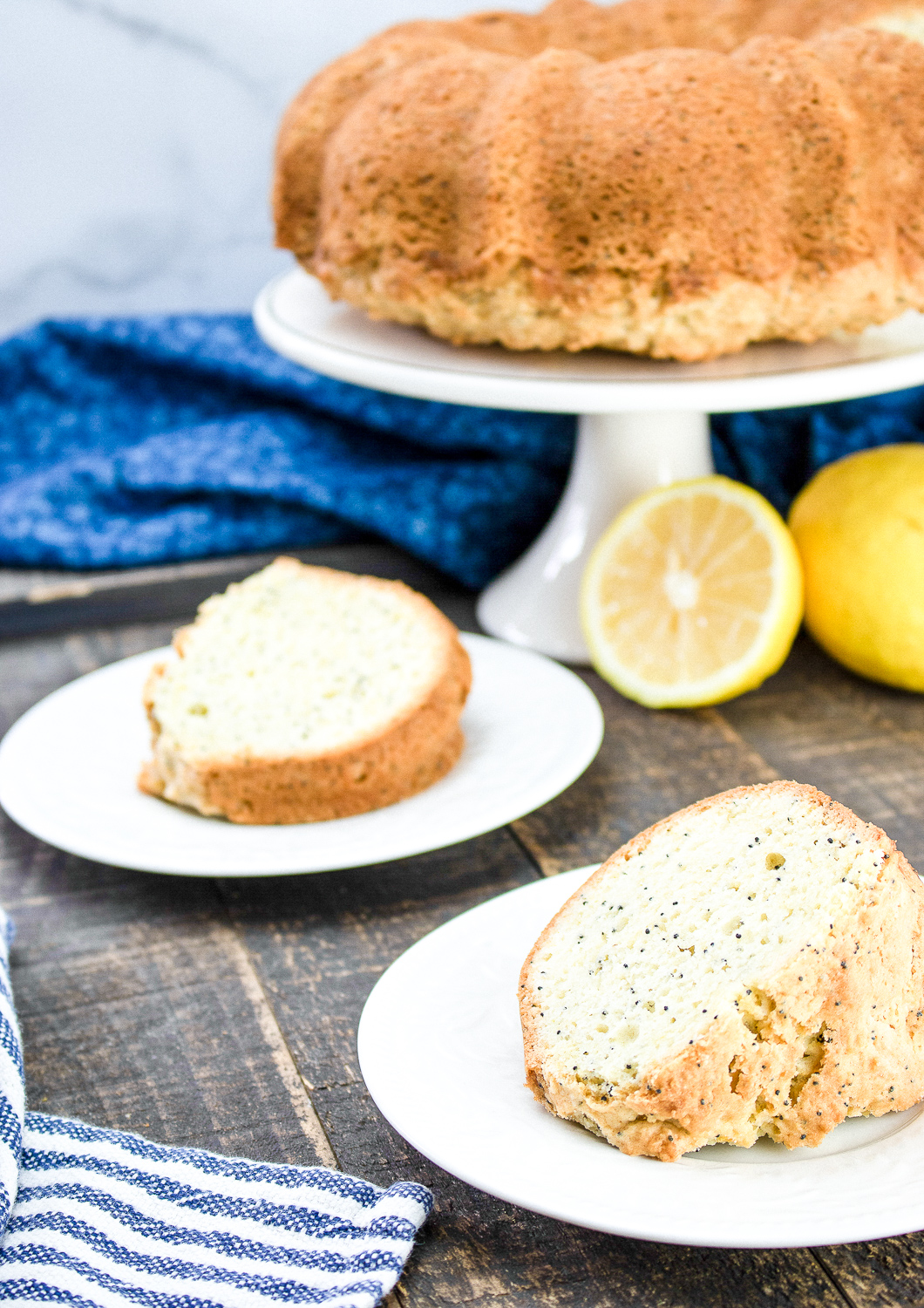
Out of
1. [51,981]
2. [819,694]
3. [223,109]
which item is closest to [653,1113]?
[51,981]

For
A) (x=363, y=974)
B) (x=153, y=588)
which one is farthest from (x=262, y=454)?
(x=363, y=974)

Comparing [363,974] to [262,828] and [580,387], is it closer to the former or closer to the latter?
[262,828]

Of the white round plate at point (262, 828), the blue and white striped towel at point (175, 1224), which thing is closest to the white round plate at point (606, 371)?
the white round plate at point (262, 828)

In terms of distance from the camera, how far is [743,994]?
766 millimetres

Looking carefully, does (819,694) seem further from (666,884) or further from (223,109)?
(223,109)

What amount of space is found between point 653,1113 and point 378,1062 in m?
0.17

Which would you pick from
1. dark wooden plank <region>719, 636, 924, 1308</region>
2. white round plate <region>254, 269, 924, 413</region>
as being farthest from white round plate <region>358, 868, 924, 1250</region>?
white round plate <region>254, 269, 924, 413</region>

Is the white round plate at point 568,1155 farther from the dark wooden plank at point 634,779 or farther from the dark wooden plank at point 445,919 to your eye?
the dark wooden plank at point 634,779

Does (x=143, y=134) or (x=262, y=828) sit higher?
(x=143, y=134)

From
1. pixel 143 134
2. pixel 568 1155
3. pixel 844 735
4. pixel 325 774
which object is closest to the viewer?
pixel 568 1155

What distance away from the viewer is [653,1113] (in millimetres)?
740

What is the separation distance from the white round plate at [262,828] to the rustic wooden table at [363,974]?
0.19ft

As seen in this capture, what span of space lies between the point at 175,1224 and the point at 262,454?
1314mm

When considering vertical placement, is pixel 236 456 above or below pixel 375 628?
below
